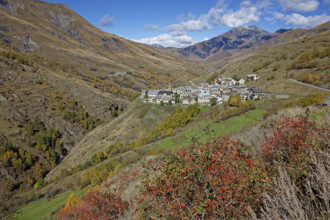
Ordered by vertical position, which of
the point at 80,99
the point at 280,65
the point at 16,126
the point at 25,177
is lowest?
the point at 25,177

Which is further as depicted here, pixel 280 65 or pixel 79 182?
pixel 280 65

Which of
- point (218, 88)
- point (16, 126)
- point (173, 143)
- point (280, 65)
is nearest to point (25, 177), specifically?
point (16, 126)

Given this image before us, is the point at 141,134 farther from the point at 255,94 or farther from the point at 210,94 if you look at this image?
the point at 255,94

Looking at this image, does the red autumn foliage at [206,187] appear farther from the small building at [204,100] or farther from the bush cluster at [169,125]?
the small building at [204,100]

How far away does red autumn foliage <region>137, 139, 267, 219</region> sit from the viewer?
642 cm

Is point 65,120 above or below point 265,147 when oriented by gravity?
below

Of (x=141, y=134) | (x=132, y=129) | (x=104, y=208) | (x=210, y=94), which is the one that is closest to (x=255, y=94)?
(x=210, y=94)

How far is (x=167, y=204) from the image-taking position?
6.88 m

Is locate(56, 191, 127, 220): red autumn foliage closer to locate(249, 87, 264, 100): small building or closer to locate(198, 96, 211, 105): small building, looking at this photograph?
locate(249, 87, 264, 100): small building

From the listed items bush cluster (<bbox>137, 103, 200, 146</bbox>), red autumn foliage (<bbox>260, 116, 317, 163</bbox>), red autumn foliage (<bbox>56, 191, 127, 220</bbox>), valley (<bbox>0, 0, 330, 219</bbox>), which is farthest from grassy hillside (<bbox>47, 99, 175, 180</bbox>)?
red autumn foliage (<bbox>260, 116, 317, 163</bbox>)

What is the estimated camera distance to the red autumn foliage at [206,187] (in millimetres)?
6422

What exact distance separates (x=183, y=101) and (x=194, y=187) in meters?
83.5

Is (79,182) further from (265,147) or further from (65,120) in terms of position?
(65,120)

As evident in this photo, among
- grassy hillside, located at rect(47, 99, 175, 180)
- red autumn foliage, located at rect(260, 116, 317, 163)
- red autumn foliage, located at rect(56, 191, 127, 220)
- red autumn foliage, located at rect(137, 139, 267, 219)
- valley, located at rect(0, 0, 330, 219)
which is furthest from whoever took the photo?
grassy hillside, located at rect(47, 99, 175, 180)
